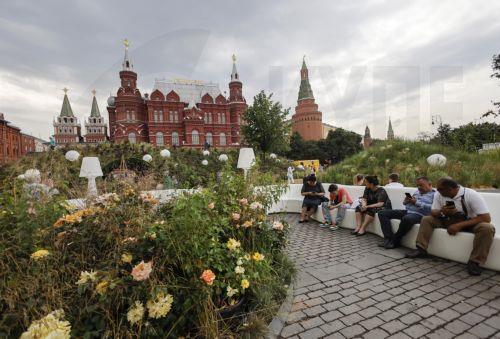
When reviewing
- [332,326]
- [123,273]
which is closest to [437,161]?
[332,326]

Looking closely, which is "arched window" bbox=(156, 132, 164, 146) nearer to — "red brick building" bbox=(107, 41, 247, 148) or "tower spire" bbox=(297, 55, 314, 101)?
"red brick building" bbox=(107, 41, 247, 148)

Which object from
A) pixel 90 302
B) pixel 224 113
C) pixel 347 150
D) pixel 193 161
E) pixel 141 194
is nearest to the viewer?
pixel 90 302

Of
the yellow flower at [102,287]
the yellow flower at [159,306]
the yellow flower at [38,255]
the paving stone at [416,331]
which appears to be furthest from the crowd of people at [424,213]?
the yellow flower at [38,255]

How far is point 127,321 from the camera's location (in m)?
1.69

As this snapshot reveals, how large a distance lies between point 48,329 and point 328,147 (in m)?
55.6

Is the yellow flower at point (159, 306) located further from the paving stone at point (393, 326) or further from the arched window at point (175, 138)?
the arched window at point (175, 138)

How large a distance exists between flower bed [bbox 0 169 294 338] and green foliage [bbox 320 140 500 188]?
6625 mm

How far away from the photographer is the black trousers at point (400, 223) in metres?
4.01

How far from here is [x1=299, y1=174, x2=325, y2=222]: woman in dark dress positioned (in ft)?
20.9

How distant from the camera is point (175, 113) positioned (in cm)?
4234

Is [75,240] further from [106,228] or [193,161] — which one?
[193,161]

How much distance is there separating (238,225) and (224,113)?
4450 centimetres

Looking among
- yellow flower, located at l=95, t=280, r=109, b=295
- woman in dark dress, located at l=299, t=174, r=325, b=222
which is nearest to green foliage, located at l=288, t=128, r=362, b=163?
woman in dark dress, located at l=299, t=174, r=325, b=222

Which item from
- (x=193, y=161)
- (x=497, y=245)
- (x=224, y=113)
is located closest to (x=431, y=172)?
(x=497, y=245)
